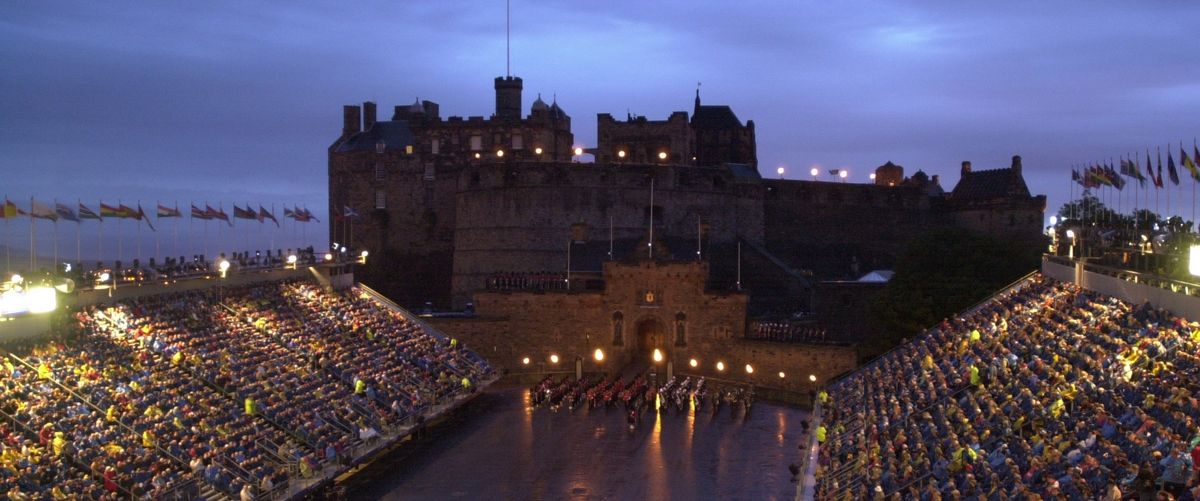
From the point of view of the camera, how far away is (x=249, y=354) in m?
35.0

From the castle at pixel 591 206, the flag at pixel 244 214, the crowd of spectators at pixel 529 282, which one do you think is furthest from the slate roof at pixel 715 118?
the flag at pixel 244 214

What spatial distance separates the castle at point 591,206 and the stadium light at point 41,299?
95.0 feet

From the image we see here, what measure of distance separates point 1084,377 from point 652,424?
17286 millimetres

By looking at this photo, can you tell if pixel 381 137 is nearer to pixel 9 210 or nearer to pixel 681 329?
pixel 681 329

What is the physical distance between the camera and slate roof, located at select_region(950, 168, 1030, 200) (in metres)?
65.0

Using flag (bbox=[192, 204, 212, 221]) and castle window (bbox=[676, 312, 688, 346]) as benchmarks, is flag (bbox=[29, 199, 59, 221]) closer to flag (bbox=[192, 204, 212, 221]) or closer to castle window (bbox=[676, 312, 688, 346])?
flag (bbox=[192, 204, 212, 221])

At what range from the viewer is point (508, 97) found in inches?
2783

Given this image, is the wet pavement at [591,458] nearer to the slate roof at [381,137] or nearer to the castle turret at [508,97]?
the slate roof at [381,137]

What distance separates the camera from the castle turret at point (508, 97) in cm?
7050

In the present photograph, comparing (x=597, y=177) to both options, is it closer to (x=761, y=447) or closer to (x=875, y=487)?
(x=761, y=447)

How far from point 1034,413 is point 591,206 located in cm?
→ 3833

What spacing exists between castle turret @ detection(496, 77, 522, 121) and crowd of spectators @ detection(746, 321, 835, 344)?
26995mm

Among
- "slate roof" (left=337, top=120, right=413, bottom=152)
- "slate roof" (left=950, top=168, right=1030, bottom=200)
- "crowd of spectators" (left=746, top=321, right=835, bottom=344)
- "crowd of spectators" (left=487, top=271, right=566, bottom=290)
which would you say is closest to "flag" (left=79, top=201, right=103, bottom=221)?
"crowd of spectators" (left=487, top=271, right=566, bottom=290)

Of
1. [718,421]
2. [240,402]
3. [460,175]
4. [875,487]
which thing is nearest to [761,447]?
[718,421]
